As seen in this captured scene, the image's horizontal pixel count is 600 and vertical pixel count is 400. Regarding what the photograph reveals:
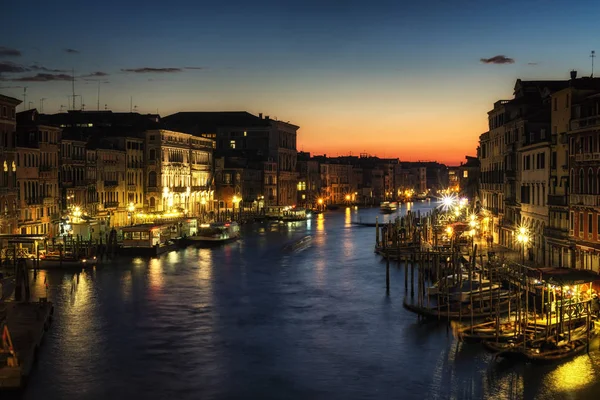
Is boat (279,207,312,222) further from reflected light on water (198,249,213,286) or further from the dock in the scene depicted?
the dock

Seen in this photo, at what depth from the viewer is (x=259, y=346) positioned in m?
22.6

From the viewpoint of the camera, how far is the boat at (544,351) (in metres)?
19.5

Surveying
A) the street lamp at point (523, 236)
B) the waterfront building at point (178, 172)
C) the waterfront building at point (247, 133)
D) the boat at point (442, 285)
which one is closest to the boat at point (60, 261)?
the boat at point (442, 285)

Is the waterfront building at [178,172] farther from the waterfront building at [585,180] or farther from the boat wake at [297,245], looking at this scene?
the waterfront building at [585,180]

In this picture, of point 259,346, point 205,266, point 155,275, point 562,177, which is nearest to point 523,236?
point 562,177

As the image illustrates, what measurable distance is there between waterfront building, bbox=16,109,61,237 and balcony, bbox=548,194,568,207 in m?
22.9

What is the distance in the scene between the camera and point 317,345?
892 inches

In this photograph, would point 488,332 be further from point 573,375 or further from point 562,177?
point 562,177

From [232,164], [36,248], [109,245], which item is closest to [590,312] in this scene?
[36,248]

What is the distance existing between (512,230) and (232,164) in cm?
4722

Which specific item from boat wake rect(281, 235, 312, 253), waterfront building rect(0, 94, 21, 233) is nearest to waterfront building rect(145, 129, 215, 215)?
boat wake rect(281, 235, 312, 253)

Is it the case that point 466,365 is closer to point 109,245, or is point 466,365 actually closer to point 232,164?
point 109,245

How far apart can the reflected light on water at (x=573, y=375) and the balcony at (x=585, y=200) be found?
6.24m

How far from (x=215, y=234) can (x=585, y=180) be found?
101ft
